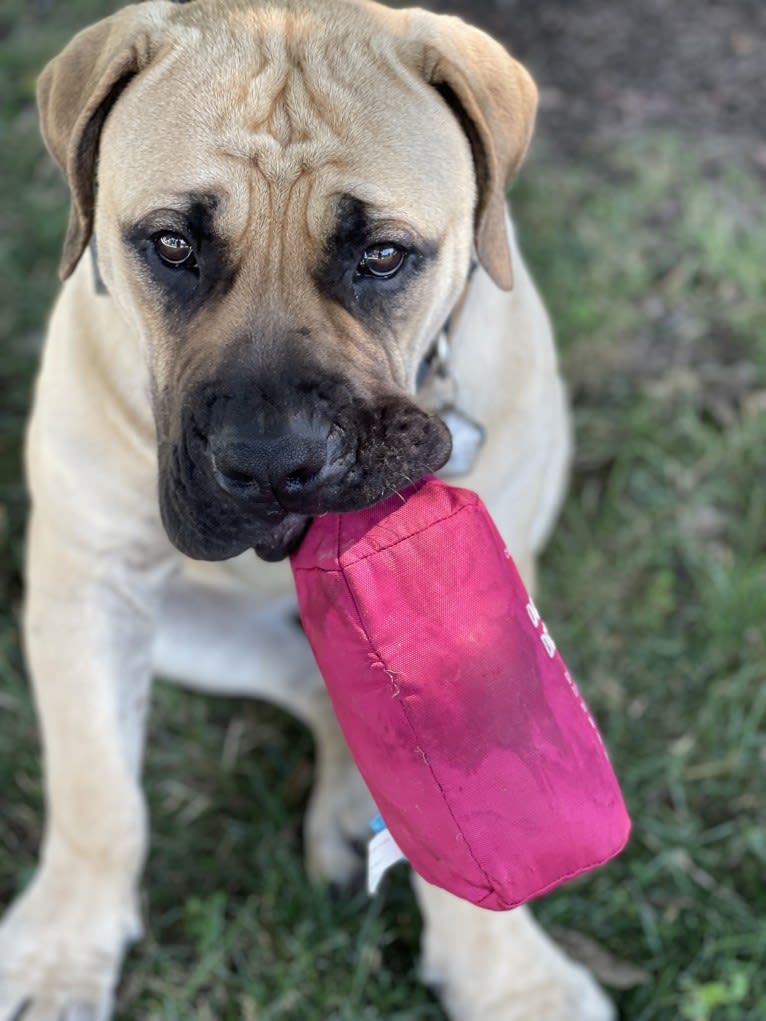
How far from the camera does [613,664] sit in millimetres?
3191

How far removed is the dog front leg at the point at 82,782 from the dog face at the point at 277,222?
0.48 metres

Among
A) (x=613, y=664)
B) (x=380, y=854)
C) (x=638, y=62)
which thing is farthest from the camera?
(x=638, y=62)

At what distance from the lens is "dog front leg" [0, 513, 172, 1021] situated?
2.49m

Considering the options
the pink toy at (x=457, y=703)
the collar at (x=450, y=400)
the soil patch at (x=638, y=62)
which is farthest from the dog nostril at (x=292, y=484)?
the soil patch at (x=638, y=62)

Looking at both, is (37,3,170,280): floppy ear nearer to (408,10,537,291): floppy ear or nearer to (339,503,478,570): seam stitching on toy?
(408,10,537,291): floppy ear

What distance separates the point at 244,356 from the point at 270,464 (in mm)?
193

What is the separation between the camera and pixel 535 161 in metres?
4.20

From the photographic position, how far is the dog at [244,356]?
1957 mm

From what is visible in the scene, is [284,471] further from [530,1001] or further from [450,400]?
[530,1001]

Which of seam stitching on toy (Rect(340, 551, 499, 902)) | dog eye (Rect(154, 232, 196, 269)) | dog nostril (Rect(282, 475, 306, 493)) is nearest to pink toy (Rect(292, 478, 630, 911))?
seam stitching on toy (Rect(340, 551, 499, 902))

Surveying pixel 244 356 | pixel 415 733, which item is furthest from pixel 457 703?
pixel 244 356

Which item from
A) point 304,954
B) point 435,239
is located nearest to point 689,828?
point 304,954

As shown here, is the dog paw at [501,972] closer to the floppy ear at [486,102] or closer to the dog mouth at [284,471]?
the dog mouth at [284,471]

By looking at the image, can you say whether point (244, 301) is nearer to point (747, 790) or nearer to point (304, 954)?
point (304, 954)
